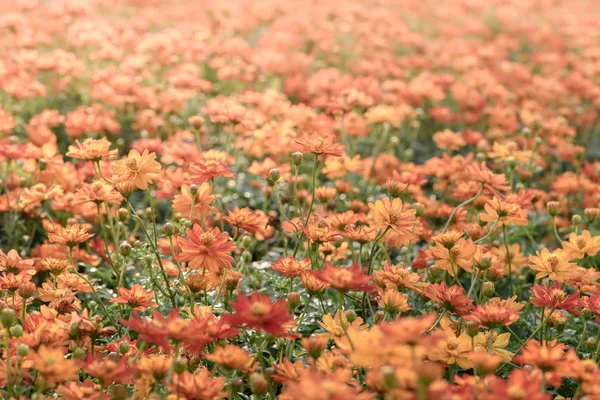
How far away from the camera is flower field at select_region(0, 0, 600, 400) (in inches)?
65.4

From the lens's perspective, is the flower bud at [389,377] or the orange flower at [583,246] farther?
the orange flower at [583,246]

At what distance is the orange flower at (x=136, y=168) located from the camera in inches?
84.7

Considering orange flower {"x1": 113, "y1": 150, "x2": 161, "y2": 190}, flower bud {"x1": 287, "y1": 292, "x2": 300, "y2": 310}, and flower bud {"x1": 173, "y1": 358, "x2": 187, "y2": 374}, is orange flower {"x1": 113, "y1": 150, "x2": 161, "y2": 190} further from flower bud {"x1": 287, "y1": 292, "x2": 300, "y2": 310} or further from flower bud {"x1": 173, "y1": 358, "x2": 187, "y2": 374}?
flower bud {"x1": 173, "y1": 358, "x2": 187, "y2": 374}

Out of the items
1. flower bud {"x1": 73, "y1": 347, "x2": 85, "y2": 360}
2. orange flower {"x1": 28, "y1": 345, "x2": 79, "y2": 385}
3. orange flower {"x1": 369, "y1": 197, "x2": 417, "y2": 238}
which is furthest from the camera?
orange flower {"x1": 369, "y1": 197, "x2": 417, "y2": 238}

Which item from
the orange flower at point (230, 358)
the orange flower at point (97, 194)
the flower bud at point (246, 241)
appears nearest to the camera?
the orange flower at point (230, 358)

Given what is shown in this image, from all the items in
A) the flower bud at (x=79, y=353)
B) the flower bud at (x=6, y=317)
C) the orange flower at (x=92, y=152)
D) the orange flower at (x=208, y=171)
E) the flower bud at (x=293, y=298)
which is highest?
the orange flower at (x=92, y=152)

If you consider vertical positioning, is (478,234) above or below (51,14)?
below

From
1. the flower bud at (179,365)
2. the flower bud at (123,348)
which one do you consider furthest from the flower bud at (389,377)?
the flower bud at (123,348)

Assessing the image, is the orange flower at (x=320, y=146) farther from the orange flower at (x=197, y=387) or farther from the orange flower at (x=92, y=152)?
the orange flower at (x=197, y=387)

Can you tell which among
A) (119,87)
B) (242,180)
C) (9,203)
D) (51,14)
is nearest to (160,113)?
(119,87)

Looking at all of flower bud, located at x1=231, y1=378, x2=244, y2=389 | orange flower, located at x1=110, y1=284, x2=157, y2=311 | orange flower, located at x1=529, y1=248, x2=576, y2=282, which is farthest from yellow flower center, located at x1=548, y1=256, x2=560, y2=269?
orange flower, located at x1=110, y1=284, x2=157, y2=311

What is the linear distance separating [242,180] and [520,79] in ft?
7.30

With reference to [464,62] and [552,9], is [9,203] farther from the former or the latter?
[552,9]

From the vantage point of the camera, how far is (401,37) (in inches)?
207
